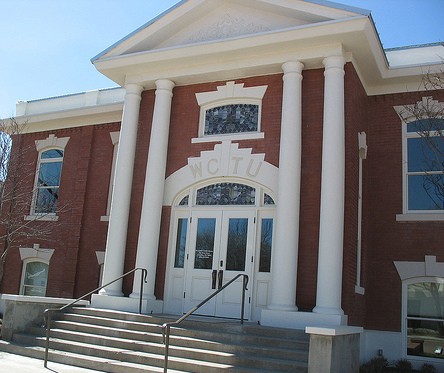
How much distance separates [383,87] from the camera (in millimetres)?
13547

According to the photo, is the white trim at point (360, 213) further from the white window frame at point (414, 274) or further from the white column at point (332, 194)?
the white column at point (332, 194)

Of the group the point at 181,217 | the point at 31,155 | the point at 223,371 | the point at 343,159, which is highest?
the point at 31,155

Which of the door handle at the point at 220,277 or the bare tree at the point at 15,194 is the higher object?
the bare tree at the point at 15,194

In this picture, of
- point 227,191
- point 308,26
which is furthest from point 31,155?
point 308,26

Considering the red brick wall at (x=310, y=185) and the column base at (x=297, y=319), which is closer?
the column base at (x=297, y=319)

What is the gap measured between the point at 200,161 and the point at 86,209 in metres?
5.47

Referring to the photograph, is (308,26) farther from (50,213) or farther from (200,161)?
(50,213)

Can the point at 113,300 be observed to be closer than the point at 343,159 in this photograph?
No

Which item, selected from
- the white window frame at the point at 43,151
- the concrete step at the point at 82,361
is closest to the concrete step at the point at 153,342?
the concrete step at the point at 82,361

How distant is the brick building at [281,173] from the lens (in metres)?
11.3

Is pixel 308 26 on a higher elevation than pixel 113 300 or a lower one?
higher

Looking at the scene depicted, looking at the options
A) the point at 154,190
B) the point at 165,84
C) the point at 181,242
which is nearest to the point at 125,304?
the point at 181,242

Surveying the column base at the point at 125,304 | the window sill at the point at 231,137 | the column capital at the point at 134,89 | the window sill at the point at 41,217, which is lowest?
the column base at the point at 125,304

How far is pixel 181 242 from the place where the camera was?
42.6 feet
